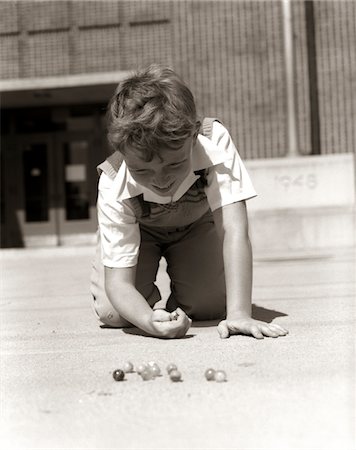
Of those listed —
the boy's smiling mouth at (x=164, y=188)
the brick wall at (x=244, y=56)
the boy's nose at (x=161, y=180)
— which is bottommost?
the boy's smiling mouth at (x=164, y=188)

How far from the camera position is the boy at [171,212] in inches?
110

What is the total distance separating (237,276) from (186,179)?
45cm

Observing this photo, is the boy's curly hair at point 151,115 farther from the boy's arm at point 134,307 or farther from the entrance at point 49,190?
the entrance at point 49,190

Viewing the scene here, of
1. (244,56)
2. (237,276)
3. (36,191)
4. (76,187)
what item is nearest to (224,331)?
(237,276)

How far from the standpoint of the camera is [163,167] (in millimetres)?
2787

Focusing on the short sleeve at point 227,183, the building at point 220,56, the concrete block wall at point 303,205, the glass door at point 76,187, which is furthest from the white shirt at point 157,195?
the glass door at point 76,187

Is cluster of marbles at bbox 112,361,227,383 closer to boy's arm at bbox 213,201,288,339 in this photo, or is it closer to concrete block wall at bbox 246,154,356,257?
boy's arm at bbox 213,201,288,339

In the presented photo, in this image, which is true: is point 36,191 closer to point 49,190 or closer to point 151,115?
point 49,190

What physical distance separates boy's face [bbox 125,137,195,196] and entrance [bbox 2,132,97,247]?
13024mm

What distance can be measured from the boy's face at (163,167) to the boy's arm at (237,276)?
1.16ft

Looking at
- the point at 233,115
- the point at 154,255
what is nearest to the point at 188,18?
the point at 233,115

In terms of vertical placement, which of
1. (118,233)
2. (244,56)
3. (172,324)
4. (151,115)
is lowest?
(172,324)

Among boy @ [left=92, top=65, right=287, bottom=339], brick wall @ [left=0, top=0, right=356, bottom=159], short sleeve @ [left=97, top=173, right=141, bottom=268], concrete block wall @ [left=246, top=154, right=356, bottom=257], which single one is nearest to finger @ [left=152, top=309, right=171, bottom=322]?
boy @ [left=92, top=65, right=287, bottom=339]

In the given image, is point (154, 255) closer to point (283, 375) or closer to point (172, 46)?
point (283, 375)
